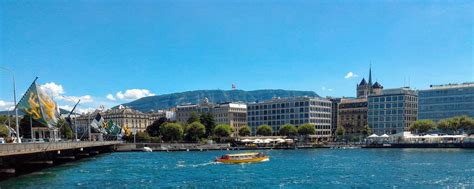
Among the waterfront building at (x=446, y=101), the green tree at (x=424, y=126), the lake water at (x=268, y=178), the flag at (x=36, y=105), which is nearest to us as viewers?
the lake water at (x=268, y=178)

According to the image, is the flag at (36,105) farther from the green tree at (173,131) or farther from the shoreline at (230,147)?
the green tree at (173,131)

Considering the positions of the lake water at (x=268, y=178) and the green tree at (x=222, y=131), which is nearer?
the lake water at (x=268, y=178)

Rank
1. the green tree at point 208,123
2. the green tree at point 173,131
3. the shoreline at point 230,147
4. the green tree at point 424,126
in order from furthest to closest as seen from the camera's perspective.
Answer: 1. the green tree at point 208,123
2. the green tree at point 173,131
3. the green tree at point 424,126
4. the shoreline at point 230,147

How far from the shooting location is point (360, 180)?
58469 mm

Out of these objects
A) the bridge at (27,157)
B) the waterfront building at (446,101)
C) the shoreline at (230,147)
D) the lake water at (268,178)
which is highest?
the waterfront building at (446,101)

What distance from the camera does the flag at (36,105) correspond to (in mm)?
64062

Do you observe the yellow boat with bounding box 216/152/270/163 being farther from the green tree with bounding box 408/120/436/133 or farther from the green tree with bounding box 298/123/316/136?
the green tree with bounding box 298/123/316/136

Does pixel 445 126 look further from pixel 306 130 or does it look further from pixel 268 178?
pixel 268 178

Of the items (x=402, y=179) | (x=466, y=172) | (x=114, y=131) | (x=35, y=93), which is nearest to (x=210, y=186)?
(x=402, y=179)

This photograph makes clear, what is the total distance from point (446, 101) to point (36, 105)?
6302 inches

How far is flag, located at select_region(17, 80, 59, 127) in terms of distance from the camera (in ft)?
210

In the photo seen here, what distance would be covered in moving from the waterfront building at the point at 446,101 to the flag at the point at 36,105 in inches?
6161

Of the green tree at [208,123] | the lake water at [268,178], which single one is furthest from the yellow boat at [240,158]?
the green tree at [208,123]

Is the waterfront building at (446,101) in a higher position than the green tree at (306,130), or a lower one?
higher
